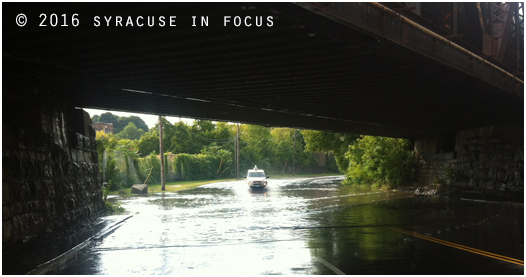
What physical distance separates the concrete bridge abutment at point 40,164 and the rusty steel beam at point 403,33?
7.12 metres

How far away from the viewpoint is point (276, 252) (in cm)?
1032

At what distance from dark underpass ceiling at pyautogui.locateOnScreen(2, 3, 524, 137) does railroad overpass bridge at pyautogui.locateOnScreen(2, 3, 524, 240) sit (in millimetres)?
34

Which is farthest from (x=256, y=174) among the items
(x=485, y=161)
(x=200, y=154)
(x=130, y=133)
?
(x=130, y=133)

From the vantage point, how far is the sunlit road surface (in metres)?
8.68

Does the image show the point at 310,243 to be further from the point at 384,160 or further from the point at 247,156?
the point at 247,156

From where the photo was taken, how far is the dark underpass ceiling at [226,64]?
27.1 ft

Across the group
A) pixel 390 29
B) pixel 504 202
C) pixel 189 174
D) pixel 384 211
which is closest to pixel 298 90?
pixel 390 29

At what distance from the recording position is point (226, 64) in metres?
11.6

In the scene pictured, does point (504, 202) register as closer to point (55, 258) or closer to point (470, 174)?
point (470, 174)

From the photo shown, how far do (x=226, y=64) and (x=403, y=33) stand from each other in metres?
4.09

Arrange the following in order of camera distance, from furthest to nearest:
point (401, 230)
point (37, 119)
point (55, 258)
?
1. point (401, 230)
2. point (37, 119)
3. point (55, 258)

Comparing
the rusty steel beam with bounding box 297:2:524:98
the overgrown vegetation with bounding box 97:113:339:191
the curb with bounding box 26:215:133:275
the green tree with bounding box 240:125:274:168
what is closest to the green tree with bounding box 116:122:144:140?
the green tree with bounding box 240:125:274:168

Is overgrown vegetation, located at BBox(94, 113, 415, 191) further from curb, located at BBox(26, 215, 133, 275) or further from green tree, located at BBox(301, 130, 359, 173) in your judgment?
curb, located at BBox(26, 215, 133, 275)

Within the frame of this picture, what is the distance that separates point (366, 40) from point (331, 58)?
147 centimetres
